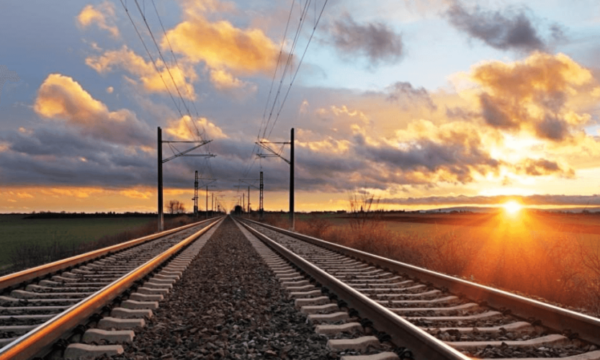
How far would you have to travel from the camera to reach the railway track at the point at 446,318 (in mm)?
4199

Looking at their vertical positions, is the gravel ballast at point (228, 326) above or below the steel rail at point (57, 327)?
below

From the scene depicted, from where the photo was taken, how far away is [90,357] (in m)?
4.28

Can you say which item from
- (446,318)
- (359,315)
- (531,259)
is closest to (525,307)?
(446,318)

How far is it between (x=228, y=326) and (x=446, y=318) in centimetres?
246

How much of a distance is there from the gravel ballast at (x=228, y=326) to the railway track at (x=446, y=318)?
28 centimetres

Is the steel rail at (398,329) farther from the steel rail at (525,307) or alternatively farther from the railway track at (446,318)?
the steel rail at (525,307)

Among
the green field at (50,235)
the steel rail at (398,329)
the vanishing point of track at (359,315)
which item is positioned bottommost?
the green field at (50,235)

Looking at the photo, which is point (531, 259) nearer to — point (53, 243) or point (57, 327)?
point (57, 327)

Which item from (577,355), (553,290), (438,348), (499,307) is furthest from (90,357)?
(553,290)

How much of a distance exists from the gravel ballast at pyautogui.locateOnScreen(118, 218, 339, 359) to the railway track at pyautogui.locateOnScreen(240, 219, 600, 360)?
0.92 feet

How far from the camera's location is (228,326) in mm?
5504

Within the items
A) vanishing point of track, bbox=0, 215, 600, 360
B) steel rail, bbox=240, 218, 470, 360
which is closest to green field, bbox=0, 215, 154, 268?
vanishing point of track, bbox=0, 215, 600, 360

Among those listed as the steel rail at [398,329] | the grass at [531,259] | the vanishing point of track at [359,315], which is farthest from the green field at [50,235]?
the steel rail at [398,329]

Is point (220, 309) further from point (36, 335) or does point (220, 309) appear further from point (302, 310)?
point (36, 335)
